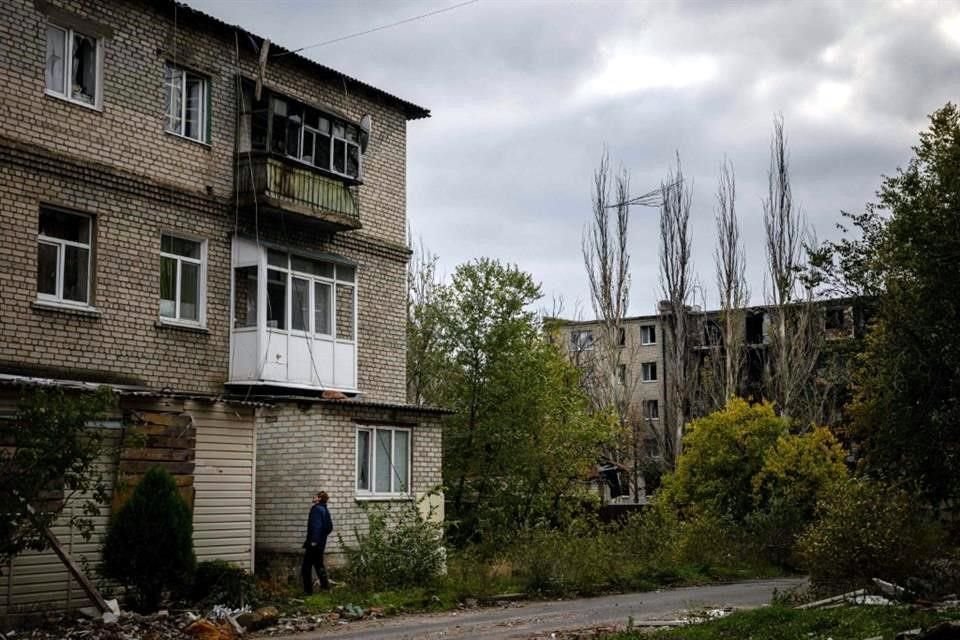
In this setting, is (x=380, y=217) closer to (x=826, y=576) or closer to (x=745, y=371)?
(x=826, y=576)

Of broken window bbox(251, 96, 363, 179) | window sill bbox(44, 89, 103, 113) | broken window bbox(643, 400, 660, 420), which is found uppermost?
broken window bbox(251, 96, 363, 179)

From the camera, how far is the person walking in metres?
19.7

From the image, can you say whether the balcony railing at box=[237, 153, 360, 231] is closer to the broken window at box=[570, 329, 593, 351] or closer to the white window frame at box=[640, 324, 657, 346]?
the broken window at box=[570, 329, 593, 351]

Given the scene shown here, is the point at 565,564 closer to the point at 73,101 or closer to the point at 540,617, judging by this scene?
the point at 540,617

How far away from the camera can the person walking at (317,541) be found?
19672 mm

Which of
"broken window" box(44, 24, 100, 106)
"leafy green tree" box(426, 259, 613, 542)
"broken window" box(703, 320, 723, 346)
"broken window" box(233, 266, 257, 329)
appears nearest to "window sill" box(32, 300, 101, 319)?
"broken window" box(233, 266, 257, 329)

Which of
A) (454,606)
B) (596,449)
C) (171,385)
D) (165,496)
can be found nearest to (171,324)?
(171,385)

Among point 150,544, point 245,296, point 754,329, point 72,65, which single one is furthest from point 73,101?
point 754,329

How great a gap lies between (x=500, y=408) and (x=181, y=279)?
425 inches

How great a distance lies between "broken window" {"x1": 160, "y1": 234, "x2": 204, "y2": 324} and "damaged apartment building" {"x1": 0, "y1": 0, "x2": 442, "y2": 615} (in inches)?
1.5

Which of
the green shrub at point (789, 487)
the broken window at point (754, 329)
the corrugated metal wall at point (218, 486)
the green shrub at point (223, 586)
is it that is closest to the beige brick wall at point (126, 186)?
the corrugated metal wall at point (218, 486)

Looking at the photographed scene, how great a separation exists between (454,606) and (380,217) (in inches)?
433

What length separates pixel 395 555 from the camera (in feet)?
68.3

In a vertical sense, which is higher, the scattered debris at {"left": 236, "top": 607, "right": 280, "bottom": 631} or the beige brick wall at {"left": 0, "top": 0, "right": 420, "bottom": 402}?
the beige brick wall at {"left": 0, "top": 0, "right": 420, "bottom": 402}
